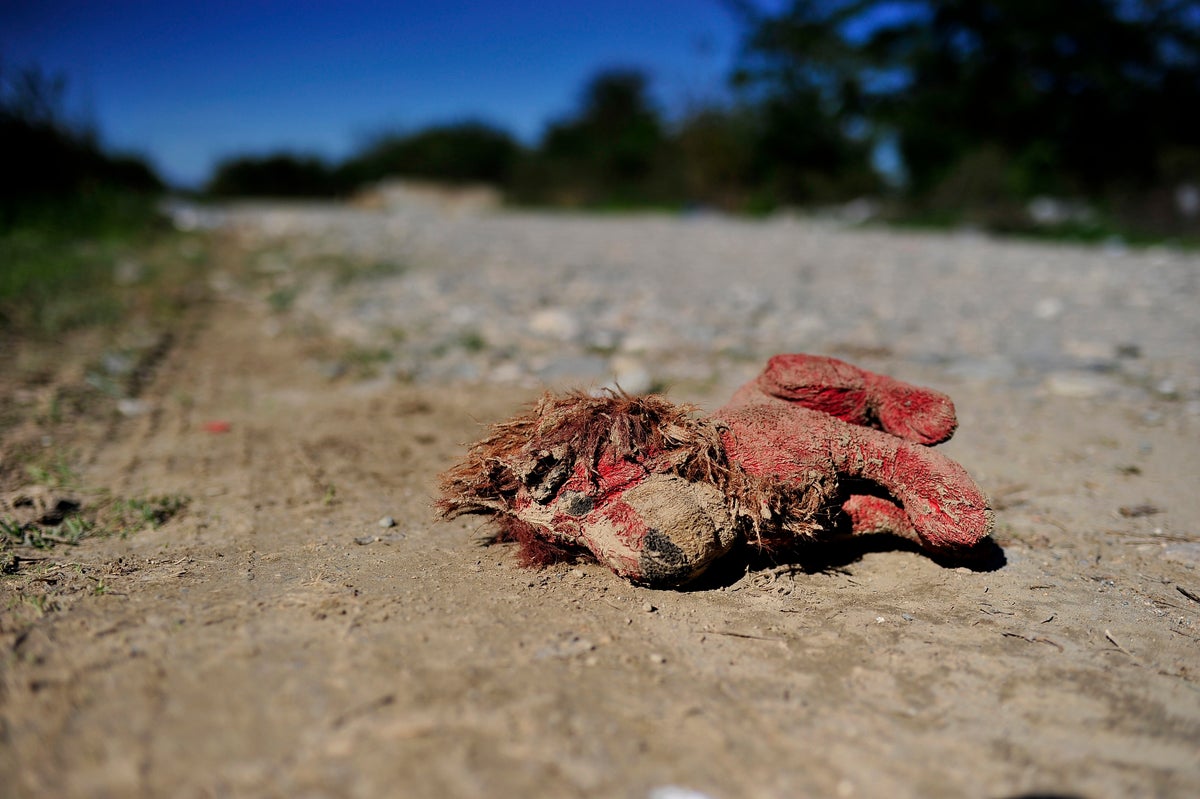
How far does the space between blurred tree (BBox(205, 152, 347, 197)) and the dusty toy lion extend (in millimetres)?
37560

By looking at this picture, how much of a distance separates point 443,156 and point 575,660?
3771cm

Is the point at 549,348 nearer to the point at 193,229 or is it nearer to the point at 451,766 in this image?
the point at 451,766

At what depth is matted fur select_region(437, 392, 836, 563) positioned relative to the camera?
2.01 meters

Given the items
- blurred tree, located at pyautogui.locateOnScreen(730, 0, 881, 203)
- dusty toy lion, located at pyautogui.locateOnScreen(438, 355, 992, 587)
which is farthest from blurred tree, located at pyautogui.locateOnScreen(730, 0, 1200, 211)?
dusty toy lion, located at pyautogui.locateOnScreen(438, 355, 992, 587)

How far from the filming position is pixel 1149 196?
13883mm

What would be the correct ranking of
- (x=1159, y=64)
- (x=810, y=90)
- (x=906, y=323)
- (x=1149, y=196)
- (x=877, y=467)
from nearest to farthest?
1. (x=877, y=467)
2. (x=906, y=323)
3. (x=1149, y=196)
4. (x=1159, y=64)
5. (x=810, y=90)

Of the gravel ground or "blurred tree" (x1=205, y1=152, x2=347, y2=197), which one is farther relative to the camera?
"blurred tree" (x1=205, y1=152, x2=347, y2=197)

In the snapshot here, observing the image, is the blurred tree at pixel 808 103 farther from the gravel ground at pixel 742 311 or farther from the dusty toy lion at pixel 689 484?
the dusty toy lion at pixel 689 484

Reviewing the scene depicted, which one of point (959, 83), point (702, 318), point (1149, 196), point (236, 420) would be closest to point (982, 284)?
point (702, 318)

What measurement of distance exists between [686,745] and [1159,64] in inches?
835

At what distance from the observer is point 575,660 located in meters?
1.72

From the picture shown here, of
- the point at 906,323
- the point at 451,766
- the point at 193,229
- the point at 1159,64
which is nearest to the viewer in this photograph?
the point at 451,766

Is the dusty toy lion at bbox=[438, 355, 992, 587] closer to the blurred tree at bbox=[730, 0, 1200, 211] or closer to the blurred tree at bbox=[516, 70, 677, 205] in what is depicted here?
the blurred tree at bbox=[730, 0, 1200, 211]

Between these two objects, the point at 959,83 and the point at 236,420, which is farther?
the point at 959,83
